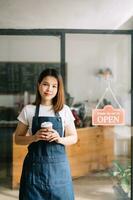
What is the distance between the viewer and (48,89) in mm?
2443

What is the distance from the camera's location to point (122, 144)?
11.0 ft

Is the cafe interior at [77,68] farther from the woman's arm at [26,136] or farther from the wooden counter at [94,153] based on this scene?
the woman's arm at [26,136]

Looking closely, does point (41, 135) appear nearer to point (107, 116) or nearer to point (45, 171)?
point (45, 171)

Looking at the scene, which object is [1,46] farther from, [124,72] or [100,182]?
[100,182]

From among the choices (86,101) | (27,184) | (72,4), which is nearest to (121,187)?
(86,101)

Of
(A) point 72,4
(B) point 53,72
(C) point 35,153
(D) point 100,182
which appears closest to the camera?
(C) point 35,153

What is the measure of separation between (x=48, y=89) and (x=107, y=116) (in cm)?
97

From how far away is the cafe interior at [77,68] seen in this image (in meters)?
3.19

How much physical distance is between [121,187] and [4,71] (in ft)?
5.24

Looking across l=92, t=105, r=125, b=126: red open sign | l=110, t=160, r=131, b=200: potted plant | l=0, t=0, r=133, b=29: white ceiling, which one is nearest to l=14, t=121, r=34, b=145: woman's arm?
l=92, t=105, r=125, b=126: red open sign

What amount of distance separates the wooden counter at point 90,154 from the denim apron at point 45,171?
0.91 metres

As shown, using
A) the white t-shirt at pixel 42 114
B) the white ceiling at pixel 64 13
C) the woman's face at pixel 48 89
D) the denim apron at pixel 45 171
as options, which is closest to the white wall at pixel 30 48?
the white ceiling at pixel 64 13

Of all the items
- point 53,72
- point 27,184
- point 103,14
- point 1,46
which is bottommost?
point 27,184

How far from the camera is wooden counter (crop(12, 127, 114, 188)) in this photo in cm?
327
